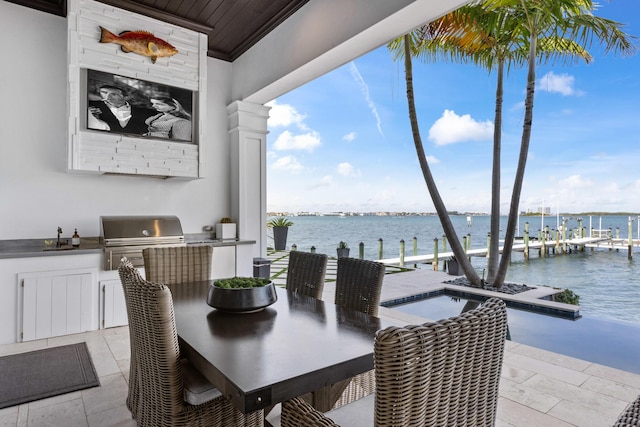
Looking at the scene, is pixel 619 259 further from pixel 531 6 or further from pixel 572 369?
pixel 572 369

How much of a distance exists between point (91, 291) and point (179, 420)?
A: 2.59m

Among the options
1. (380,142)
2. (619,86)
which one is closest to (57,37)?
(619,86)

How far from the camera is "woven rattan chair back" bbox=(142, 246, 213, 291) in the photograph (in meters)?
2.50

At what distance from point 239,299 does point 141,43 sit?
10.7 ft

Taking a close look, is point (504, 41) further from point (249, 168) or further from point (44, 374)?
point (44, 374)

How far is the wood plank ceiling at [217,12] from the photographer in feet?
12.1

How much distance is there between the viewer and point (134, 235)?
12.4 feet

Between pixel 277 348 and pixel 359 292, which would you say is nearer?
pixel 277 348

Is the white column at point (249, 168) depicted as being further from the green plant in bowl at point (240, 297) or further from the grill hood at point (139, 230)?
the green plant in bowl at point (240, 297)

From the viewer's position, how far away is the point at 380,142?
→ 24578 mm

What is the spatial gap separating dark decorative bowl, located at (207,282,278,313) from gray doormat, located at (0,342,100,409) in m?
1.44

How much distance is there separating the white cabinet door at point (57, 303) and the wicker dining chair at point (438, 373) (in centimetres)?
316

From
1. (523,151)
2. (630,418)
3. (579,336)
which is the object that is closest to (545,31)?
(523,151)

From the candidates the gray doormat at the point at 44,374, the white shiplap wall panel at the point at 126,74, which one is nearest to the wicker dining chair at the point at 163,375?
the gray doormat at the point at 44,374
